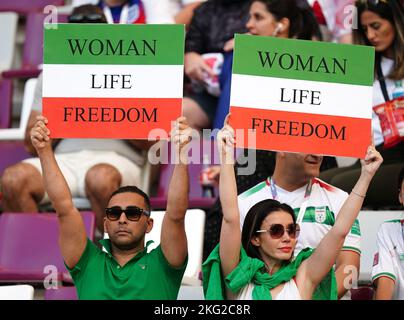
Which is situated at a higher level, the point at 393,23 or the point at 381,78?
the point at 393,23

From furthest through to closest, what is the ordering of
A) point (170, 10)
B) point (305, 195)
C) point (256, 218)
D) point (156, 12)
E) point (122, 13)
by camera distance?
point (170, 10) < point (156, 12) < point (122, 13) < point (305, 195) < point (256, 218)

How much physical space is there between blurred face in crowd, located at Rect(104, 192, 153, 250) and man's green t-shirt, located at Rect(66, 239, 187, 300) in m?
0.06

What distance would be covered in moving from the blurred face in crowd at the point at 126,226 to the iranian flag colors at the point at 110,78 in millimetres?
263

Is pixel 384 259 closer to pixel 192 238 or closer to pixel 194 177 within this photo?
pixel 192 238

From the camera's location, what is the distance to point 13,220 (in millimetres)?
5875

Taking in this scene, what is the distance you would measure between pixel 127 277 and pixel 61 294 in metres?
0.66

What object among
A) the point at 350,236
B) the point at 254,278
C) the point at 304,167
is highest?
the point at 304,167

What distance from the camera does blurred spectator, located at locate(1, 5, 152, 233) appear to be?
6023 mm

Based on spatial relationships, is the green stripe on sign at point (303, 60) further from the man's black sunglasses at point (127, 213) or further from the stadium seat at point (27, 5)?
the stadium seat at point (27, 5)

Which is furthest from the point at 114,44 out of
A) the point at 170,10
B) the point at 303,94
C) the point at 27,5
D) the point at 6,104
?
the point at 27,5

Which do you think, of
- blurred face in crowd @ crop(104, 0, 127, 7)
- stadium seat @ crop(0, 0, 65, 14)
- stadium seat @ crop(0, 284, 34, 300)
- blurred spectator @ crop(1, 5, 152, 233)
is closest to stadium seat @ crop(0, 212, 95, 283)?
blurred spectator @ crop(1, 5, 152, 233)

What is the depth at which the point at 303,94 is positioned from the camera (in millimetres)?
4602
